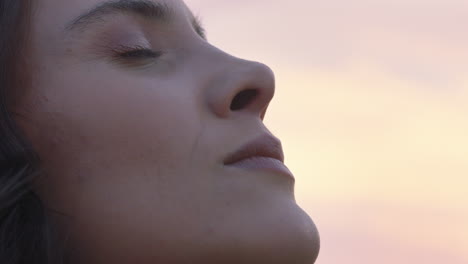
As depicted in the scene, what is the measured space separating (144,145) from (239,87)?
0.42 metres

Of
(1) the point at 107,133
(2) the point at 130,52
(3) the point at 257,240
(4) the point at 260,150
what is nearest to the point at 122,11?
(2) the point at 130,52

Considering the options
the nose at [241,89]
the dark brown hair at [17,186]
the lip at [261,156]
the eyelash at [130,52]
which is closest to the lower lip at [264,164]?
the lip at [261,156]

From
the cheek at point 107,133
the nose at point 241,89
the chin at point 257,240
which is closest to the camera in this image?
the chin at point 257,240

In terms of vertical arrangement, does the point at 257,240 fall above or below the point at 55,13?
below

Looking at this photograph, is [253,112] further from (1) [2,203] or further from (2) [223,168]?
(1) [2,203]

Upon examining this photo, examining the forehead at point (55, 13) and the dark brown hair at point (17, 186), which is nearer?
the dark brown hair at point (17, 186)

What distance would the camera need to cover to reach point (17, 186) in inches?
86.0

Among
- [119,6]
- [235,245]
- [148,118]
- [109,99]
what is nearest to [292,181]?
[235,245]

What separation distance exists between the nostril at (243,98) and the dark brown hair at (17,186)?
0.73 m

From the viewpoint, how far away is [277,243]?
2.15 m

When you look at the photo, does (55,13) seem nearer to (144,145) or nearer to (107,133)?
(107,133)

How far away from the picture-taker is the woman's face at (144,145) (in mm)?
2174

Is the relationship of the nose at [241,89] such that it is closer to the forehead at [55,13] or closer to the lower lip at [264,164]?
the lower lip at [264,164]

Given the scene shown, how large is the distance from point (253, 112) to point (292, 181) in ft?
0.97
